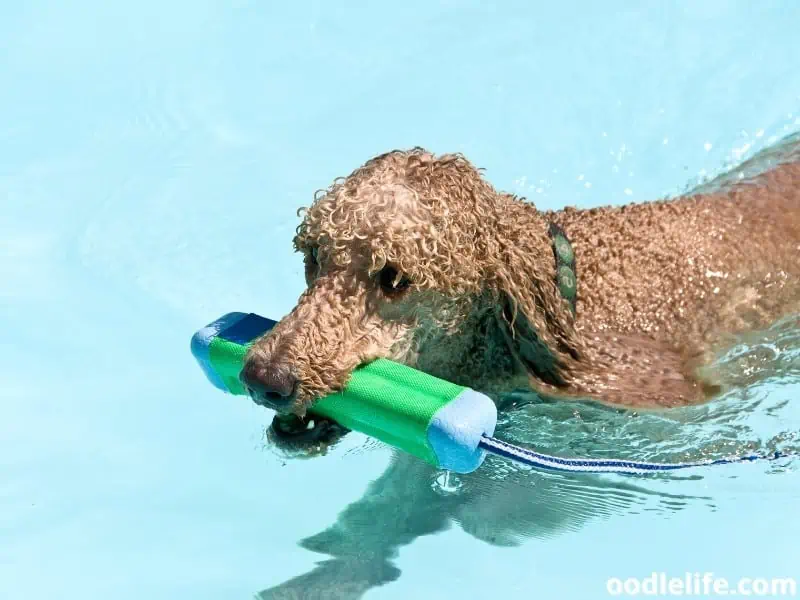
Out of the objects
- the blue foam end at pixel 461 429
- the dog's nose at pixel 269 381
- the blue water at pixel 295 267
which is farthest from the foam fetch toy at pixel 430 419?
the blue water at pixel 295 267

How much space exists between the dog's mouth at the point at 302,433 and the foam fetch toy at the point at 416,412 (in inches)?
3.9

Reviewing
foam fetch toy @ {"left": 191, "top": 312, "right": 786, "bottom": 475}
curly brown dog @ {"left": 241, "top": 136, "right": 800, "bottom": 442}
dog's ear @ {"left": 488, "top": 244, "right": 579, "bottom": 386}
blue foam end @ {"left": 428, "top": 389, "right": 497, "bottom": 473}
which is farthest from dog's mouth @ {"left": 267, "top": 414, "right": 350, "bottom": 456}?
dog's ear @ {"left": 488, "top": 244, "right": 579, "bottom": 386}

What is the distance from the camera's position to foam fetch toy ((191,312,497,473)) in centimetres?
359

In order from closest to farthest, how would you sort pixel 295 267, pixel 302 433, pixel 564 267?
pixel 302 433, pixel 564 267, pixel 295 267

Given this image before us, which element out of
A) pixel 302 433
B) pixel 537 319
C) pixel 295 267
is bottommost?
pixel 302 433

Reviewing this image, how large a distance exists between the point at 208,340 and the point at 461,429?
1040 mm

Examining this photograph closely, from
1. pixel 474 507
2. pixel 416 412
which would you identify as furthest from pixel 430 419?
pixel 474 507

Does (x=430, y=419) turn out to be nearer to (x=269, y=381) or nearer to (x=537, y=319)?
(x=269, y=381)

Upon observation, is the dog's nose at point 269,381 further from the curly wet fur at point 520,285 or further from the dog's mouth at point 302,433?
the dog's mouth at point 302,433

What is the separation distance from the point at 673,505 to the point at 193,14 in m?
6.01

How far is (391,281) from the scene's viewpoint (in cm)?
396

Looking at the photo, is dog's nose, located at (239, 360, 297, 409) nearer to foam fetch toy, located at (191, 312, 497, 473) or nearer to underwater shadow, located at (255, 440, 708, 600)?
foam fetch toy, located at (191, 312, 497, 473)

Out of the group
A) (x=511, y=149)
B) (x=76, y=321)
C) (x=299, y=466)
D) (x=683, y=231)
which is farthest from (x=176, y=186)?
(x=683, y=231)

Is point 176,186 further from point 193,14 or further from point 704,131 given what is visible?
point 704,131
